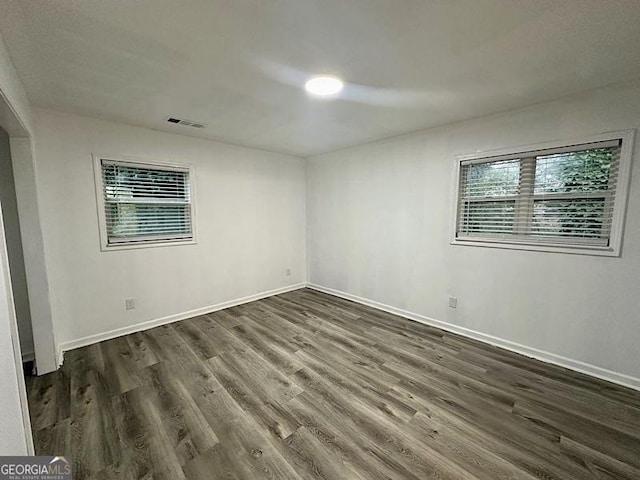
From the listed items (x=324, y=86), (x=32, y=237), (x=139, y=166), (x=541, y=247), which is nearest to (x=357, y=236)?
(x=541, y=247)

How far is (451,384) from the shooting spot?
2.21 meters

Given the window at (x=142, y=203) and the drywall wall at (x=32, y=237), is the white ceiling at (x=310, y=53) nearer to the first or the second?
the drywall wall at (x=32, y=237)

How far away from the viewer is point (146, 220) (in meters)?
3.25

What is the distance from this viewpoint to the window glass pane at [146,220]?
3.03 metres

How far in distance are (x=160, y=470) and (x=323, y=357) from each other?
4.85 feet

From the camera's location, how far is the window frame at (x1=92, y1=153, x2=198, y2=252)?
285 cm

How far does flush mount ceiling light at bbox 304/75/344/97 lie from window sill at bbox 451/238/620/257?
2.11m

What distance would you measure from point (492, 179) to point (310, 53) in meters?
2.31

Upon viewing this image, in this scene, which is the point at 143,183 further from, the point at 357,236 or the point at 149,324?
the point at 357,236

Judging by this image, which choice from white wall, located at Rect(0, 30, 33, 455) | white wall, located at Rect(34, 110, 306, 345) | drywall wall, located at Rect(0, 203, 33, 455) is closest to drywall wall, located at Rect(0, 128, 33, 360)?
white wall, located at Rect(34, 110, 306, 345)

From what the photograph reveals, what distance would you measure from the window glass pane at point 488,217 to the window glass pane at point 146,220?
3.49 metres

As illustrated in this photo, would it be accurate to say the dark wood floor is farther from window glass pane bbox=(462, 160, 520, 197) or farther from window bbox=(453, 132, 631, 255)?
window glass pane bbox=(462, 160, 520, 197)

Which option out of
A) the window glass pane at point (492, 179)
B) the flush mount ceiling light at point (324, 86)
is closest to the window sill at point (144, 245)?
the flush mount ceiling light at point (324, 86)

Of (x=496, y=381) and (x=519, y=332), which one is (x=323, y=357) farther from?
(x=519, y=332)
